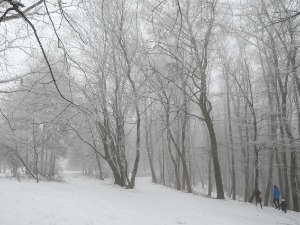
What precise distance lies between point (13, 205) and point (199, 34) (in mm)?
13274

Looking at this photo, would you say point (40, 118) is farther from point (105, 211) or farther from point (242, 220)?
point (242, 220)

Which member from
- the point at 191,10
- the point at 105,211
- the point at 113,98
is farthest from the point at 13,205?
the point at 191,10

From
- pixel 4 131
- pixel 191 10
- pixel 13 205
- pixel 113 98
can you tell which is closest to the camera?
pixel 13 205

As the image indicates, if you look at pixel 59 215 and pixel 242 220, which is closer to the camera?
pixel 59 215

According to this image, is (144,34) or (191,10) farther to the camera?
(144,34)

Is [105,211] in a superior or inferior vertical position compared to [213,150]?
inferior

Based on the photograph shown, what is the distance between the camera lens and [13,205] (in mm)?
8461

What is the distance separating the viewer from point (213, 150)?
619 inches

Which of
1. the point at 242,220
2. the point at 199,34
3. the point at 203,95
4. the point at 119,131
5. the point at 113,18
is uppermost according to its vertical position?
the point at 113,18

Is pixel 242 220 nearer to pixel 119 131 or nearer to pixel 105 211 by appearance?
pixel 105 211

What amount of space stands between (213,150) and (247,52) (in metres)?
Answer: 11.6

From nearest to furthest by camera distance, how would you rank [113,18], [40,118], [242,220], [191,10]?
[242,220] < [191,10] < [113,18] < [40,118]

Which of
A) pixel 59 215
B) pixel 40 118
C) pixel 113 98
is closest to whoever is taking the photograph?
pixel 59 215

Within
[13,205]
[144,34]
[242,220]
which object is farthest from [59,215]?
[144,34]
